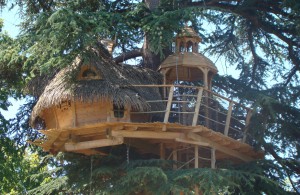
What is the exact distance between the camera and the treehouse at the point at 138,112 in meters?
14.9

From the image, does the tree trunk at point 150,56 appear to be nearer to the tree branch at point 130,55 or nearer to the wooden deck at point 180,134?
the tree branch at point 130,55

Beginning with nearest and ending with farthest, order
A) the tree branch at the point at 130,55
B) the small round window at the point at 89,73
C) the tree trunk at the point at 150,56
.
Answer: the small round window at the point at 89,73
the tree trunk at the point at 150,56
the tree branch at the point at 130,55

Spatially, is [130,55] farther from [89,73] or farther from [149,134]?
[149,134]

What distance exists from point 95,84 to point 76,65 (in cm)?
63

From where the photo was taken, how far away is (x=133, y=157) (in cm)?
1644

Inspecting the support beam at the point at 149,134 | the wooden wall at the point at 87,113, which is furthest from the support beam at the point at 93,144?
the wooden wall at the point at 87,113

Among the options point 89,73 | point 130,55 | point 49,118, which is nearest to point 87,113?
point 89,73

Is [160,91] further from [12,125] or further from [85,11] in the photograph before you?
[12,125]

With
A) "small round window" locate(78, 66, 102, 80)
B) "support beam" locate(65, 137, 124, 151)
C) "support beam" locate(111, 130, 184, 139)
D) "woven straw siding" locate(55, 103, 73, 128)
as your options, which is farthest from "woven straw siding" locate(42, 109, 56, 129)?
"support beam" locate(111, 130, 184, 139)

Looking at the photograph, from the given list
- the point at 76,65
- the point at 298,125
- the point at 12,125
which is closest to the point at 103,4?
the point at 76,65

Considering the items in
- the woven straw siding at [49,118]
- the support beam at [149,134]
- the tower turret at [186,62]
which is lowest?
the support beam at [149,134]

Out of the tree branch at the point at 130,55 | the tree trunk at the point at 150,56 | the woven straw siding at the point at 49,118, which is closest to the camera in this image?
the woven straw siding at the point at 49,118

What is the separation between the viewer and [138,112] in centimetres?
1516

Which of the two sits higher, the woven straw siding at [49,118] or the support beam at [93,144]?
the woven straw siding at [49,118]
